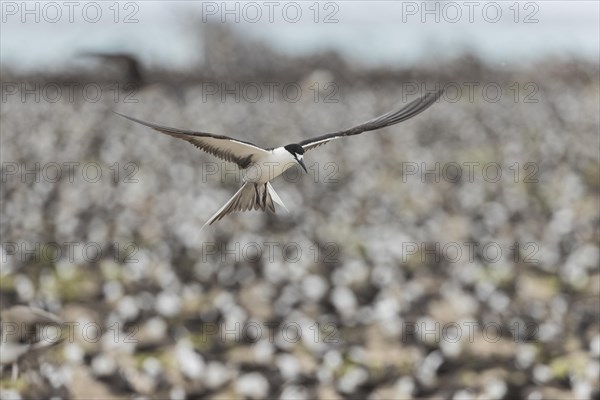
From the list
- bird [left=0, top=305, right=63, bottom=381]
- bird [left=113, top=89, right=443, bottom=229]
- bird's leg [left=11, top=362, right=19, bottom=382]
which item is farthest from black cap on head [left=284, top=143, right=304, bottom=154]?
bird's leg [left=11, top=362, right=19, bottom=382]

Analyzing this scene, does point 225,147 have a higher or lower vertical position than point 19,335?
higher

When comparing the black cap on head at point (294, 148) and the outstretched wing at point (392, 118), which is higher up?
the outstretched wing at point (392, 118)

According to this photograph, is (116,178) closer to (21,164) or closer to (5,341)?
(21,164)

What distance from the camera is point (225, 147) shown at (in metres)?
0.72

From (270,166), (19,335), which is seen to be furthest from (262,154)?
(19,335)

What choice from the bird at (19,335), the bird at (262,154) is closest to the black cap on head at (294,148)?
the bird at (262,154)

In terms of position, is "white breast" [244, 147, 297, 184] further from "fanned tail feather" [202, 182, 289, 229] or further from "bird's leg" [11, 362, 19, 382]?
"bird's leg" [11, 362, 19, 382]

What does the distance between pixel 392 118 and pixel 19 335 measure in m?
3.35

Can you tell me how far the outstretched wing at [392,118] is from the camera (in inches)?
26.7

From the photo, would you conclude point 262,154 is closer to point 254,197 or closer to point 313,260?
point 254,197

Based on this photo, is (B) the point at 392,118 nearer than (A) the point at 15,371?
Yes

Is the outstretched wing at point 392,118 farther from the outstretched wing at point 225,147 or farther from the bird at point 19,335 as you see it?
the bird at point 19,335

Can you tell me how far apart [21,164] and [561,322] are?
5.33m

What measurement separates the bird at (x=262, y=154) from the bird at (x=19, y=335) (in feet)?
10.2
